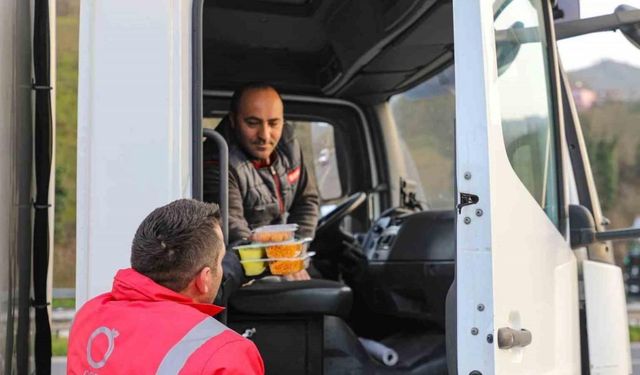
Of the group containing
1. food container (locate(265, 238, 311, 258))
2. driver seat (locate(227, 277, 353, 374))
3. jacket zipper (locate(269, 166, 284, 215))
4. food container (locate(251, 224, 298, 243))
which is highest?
jacket zipper (locate(269, 166, 284, 215))

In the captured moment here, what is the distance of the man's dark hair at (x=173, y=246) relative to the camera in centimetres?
188

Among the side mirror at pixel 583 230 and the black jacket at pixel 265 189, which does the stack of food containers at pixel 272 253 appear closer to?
the black jacket at pixel 265 189

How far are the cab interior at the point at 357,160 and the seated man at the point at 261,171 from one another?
27cm

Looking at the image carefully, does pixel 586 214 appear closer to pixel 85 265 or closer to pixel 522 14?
pixel 522 14

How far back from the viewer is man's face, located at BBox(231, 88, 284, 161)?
368 centimetres

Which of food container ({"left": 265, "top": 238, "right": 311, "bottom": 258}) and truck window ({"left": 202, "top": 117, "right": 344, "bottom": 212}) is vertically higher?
truck window ({"left": 202, "top": 117, "right": 344, "bottom": 212})

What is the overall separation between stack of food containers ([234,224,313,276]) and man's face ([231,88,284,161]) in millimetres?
672

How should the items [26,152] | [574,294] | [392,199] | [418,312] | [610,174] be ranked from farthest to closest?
1. [610,174]
2. [392,199]
3. [418,312]
4. [574,294]
5. [26,152]

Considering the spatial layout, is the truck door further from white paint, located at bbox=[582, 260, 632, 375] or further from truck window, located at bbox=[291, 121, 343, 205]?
truck window, located at bbox=[291, 121, 343, 205]

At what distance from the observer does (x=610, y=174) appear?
18.7 m

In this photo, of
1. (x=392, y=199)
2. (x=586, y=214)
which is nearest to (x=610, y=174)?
(x=392, y=199)

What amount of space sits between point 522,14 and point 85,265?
1.47 metres

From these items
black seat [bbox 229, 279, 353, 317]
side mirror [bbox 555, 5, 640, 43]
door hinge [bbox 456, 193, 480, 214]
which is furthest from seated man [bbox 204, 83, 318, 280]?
door hinge [bbox 456, 193, 480, 214]

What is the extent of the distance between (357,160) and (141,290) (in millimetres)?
3130
